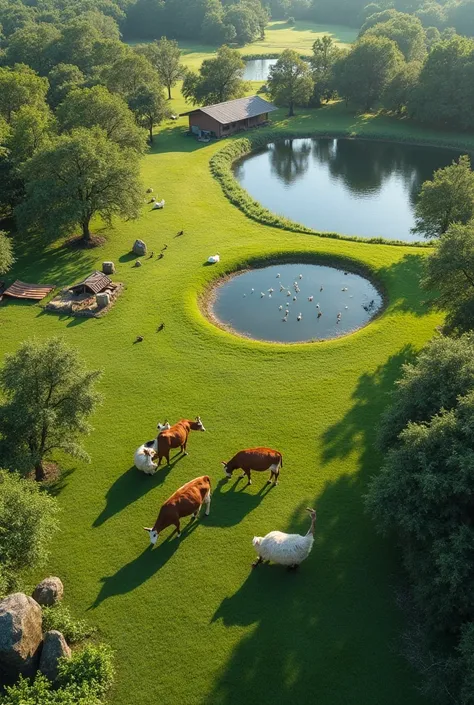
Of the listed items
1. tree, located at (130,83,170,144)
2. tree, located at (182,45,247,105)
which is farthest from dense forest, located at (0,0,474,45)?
tree, located at (130,83,170,144)

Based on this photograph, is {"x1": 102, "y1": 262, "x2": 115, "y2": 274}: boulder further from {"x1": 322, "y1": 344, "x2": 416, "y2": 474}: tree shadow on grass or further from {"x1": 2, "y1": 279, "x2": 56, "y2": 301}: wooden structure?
{"x1": 322, "y1": 344, "x2": 416, "y2": 474}: tree shadow on grass

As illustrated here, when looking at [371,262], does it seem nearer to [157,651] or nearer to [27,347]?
[27,347]

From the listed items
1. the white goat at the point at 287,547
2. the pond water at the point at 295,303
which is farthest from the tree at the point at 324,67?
the white goat at the point at 287,547

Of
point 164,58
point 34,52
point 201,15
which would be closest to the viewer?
point 34,52

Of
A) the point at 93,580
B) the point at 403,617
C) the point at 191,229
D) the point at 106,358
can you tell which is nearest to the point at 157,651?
the point at 93,580

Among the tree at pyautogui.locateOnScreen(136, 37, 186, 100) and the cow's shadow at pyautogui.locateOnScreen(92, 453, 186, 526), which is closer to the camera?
the cow's shadow at pyautogui.locateOnScreen(92, 453, 186, 526)

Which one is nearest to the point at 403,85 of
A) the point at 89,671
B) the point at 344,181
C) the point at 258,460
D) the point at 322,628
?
the point at 344,181

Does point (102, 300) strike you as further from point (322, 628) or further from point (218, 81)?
point (218, 81)
